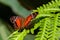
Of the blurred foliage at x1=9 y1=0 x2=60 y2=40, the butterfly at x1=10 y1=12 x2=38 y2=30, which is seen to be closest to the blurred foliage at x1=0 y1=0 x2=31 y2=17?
the butterfly at x1=10 y1=12 x2=38 y2=30

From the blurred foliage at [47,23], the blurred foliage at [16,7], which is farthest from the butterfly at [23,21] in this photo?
the blurred foliage at [16,7]

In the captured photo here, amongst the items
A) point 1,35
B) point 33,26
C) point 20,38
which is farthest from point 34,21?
point 1,35

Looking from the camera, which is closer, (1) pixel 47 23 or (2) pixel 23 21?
(1) pixel 47 23

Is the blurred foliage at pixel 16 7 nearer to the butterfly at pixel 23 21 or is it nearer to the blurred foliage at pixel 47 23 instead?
the butterfly at pixel 23 21

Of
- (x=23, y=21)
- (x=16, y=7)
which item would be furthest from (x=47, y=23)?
(x=16, y=7)

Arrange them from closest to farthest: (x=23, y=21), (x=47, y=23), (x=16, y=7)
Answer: (x=47, y=23) → (x=23, y=21) → (x=16, y=7)

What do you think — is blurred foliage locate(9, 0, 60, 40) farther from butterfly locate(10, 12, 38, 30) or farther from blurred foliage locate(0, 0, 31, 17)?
blurred foliage locate(0, 0, 31, 17)

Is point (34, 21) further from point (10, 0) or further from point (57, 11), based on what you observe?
point (10, 0)

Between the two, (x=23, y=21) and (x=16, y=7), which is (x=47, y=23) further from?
(x=16, y=7)

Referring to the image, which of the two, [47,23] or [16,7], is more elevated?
[16,7]
